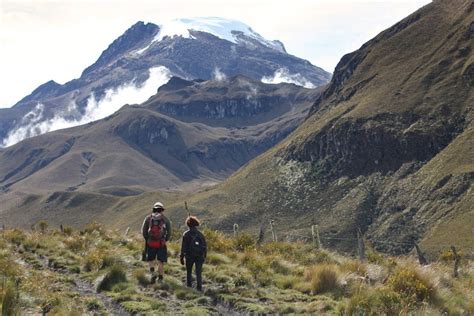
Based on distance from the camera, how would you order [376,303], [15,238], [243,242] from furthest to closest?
[15,238] < [243,242] < [376,303]

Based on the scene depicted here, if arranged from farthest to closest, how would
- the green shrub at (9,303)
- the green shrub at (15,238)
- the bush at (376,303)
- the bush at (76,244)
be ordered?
the green shrub at (15,238)
the bush at (76,244)
the bush at (376,303)
the green shrub at (9,303)

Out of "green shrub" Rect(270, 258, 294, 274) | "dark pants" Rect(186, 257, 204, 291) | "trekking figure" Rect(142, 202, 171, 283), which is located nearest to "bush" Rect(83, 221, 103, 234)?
"trekking figure" Rect(142, 202, 171, 283)

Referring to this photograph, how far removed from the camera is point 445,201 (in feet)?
379

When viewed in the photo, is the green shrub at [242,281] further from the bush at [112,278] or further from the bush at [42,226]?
the bush at [42,226]

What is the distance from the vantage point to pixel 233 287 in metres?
16.4

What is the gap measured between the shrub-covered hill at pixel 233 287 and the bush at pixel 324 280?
27 mm

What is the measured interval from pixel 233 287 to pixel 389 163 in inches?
5579

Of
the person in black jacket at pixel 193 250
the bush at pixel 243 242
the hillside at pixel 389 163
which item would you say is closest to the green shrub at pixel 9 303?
the person in black jacket at pixel 193 250

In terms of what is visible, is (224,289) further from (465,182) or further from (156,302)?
(465,182)

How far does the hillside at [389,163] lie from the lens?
117125mm

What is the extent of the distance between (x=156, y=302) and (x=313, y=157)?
161 m

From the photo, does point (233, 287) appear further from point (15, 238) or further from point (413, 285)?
point (15, 238)

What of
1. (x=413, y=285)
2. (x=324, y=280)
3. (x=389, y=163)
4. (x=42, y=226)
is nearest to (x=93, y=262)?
(x=324, y=280)

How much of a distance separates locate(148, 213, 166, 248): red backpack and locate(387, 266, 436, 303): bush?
269 inches
